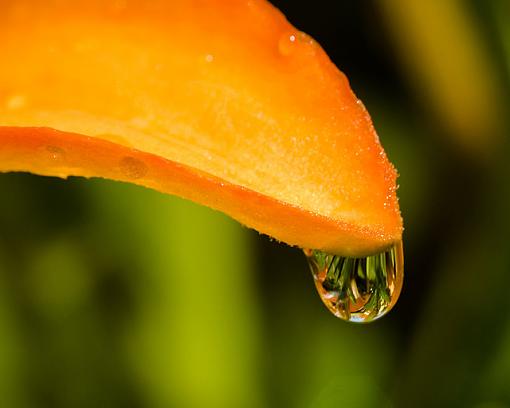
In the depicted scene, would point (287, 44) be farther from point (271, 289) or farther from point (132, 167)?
point (271, 289)

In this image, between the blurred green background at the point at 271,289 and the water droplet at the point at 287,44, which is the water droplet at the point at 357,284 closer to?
the water droplet at the point at 287,44

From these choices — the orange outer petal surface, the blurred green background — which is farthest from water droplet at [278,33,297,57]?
the blurred green background

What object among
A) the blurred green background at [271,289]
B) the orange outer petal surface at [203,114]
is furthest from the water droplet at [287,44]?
the blurred green background at [271,289]

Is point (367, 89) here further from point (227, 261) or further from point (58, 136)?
point (58, 136)

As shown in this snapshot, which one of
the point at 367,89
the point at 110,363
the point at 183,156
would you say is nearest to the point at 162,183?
the point at 183,156

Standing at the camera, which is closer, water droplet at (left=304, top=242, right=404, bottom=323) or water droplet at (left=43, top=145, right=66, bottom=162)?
water droplet at (left=43, top=145, right=66, bottom=162)

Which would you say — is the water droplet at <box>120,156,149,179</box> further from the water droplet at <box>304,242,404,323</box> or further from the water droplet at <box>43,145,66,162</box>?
the water droplet at <box>304,242,404,323</box>

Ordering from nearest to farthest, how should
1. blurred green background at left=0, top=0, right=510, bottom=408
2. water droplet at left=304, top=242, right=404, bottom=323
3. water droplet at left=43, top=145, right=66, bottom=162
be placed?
water droplet at left=43, top=145, right=66, bottom=162 < water droplet at left=304, top=242, right=404, bottom=323 < blurred green background at left=0, top=0, right=510, bottom=408

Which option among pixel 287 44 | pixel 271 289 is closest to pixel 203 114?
pixel 287 44
